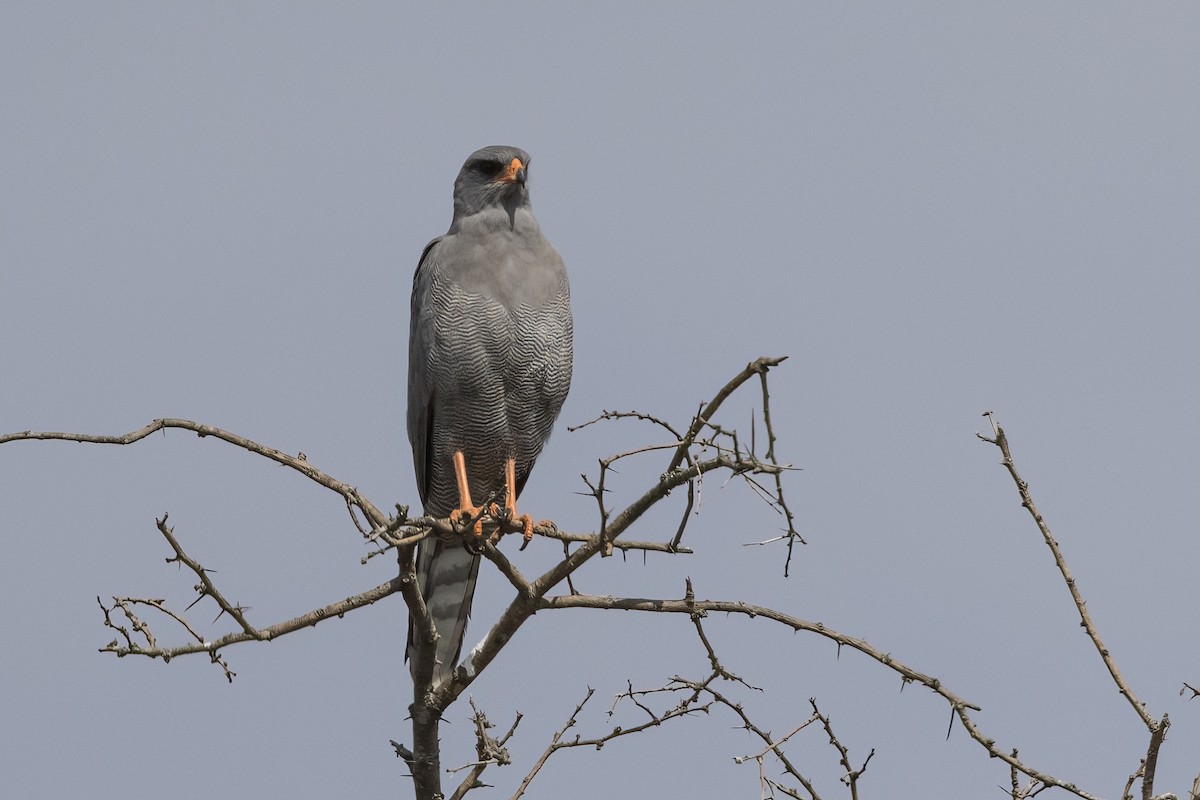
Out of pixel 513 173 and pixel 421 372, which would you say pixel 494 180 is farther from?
pixel 421 372

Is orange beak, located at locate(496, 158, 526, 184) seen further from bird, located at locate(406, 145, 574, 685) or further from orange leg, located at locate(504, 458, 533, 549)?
orange leg, located at locate(504, 458, 533, 549)

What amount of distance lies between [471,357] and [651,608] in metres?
2.36

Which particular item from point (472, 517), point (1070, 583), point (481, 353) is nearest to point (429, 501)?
point (481, 353)

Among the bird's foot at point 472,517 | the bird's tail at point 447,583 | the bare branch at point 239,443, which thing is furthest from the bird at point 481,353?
the bare branch at point 239,443

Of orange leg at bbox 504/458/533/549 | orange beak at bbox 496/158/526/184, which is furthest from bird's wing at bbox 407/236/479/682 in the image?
orange beak at bbox 496/158/526/184

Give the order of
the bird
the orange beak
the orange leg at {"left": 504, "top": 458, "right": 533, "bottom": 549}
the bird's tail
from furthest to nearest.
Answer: the orange beak, the bird, the bird's tail, the orange leg at {"left": 504, "top": 458, "right": 533, "bottom": 549}

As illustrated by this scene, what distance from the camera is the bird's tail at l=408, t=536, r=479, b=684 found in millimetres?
6852

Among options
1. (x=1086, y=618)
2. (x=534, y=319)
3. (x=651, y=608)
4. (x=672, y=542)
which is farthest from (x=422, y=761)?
(x=1086, y=618)

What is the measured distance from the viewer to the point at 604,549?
4.76 meters

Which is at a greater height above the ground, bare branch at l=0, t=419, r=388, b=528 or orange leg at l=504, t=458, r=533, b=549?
orange leg at l=504, t=458, r=533, b=549

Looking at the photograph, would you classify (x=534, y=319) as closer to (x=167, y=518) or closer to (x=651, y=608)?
(x=651, y=608)

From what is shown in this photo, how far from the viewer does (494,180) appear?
7414 millimetres

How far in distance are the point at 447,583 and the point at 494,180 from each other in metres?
2.10

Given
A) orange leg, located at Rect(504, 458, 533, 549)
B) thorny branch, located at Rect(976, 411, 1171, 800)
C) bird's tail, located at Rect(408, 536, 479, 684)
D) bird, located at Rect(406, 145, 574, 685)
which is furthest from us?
bird, located at Rect(406, 145, 574, 685)
